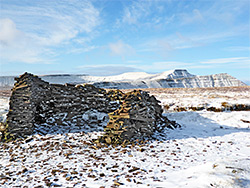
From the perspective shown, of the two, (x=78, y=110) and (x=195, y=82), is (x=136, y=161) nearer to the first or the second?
(x=78, y=110)

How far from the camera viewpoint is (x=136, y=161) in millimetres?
6363

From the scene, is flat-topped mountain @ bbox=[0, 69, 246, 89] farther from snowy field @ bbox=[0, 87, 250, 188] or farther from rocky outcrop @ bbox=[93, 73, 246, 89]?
snowy field @ bbox=[0, 87, 250, 188]

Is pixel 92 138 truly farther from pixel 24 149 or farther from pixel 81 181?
pixel 81 181

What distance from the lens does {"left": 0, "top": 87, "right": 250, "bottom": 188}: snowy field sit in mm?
4579

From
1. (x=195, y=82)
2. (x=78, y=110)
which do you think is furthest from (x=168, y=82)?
(x=78, y=110)

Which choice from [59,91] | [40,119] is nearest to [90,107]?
[59,91]

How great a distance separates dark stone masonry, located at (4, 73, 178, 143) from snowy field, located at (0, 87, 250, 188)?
840mm

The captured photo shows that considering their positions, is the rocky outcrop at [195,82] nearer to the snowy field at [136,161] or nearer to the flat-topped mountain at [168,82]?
the flat-topped mountain at [168,82]

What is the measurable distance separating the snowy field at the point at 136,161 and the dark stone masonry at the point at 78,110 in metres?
0.84

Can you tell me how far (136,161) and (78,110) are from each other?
6.28 metres

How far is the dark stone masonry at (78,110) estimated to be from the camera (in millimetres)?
8727

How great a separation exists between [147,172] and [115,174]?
988 millimetres

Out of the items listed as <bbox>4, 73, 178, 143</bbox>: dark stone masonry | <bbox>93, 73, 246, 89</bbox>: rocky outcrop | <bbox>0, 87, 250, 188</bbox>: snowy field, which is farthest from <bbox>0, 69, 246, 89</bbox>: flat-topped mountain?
<bbox>0, 87, 250, 188</bbox>: snowy field

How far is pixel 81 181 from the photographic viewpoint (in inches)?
200
